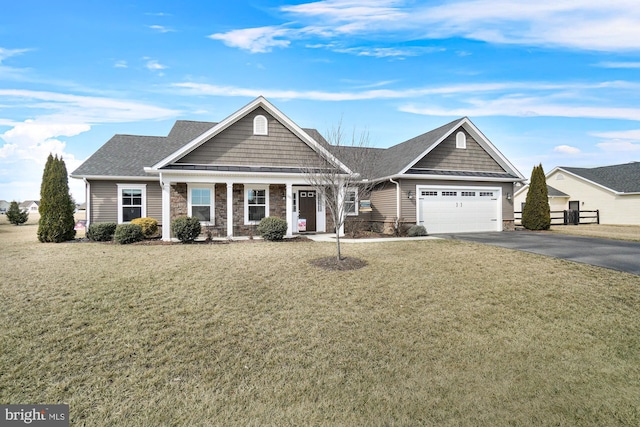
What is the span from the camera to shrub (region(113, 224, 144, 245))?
44.7 ft

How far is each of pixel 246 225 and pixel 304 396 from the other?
13.1 meters

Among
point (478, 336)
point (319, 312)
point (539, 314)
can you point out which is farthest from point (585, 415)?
point (319, 312)

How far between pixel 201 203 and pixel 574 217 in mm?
28458

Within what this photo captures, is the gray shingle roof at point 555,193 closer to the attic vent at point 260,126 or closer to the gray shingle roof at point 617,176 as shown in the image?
the gray shingle roof at point 617,176

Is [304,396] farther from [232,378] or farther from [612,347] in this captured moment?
[612,347]

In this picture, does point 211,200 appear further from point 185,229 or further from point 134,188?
point 134,188

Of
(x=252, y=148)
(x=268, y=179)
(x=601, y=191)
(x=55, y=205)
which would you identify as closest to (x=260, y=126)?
(x=252, y=148)

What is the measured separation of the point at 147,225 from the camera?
50.3 ft

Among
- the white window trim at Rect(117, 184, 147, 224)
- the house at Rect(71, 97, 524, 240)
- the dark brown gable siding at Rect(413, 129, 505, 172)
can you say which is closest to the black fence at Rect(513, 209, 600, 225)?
the dark brown gable siding at Rect(413, 129, 505, 172)

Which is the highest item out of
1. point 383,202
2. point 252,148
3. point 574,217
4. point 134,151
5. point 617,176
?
point 134,151

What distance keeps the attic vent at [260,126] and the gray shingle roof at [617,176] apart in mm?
29537

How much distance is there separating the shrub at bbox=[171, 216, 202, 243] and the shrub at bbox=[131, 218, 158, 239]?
83.2 inches

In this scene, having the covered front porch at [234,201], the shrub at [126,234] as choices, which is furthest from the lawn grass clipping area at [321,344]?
the covered front porch at [234,201]

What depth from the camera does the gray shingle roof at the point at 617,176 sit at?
89.0 feet
